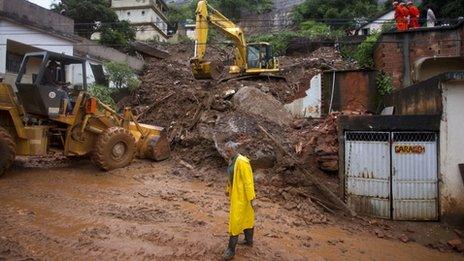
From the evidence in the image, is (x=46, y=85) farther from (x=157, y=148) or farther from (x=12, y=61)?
(x=12, y=61)

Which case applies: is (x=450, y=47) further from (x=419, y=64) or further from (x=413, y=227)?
(x=413, y=227)

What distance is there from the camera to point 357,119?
9.97 meters

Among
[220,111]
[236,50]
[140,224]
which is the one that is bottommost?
[140,224]

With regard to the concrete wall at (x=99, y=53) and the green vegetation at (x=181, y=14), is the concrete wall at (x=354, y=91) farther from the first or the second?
the green vegetation at (x=181, y=14)

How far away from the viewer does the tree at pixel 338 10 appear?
37.0 metres

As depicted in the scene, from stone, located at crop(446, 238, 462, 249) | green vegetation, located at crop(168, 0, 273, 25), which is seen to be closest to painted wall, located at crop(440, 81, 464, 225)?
stone, located at crop(446, 238, 462, 249)

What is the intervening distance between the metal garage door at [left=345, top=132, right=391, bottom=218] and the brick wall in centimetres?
756

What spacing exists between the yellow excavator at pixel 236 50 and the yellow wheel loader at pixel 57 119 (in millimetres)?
4708

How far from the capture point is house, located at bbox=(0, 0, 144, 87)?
1630 centimetres

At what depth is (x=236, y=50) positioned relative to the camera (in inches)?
713

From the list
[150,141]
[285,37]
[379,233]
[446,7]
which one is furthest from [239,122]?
[285,37]

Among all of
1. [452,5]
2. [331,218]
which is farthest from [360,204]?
[452,5]

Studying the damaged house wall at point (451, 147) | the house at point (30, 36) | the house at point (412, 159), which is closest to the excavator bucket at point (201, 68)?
the house at point (30, 36)

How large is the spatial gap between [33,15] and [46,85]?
34.4 feet
